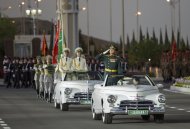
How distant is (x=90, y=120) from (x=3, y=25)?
138 meters

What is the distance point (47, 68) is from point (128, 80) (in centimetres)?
1552

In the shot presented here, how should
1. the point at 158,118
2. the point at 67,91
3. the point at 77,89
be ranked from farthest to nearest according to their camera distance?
the point at 67,91
the point at 77,89
the point at 158,118

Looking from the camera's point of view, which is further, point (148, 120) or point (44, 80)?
point (44, 80)

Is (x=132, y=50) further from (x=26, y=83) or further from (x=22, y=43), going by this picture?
(x=26, y=83)

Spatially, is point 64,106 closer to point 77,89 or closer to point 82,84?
point 77,89

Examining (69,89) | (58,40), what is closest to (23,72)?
(58,40)

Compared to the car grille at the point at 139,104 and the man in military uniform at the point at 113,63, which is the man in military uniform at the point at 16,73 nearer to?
the man in military uniform at the point at 113,63

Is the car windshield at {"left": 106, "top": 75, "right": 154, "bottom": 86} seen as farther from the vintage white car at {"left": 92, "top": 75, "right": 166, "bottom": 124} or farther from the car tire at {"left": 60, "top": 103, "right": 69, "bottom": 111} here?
the car tire at {"left": 60, "top": 103, "right": 69, "bottom": 111}

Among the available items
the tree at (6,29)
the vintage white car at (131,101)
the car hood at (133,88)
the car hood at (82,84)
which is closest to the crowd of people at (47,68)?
the car hood at (82,84)

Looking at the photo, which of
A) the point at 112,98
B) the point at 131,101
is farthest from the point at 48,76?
the point at 131,101

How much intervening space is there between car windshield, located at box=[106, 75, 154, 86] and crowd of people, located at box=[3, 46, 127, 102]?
6.90 ft

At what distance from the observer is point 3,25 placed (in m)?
163

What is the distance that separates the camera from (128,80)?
83.7 feet

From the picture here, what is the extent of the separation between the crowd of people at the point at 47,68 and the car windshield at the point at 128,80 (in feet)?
6.90
